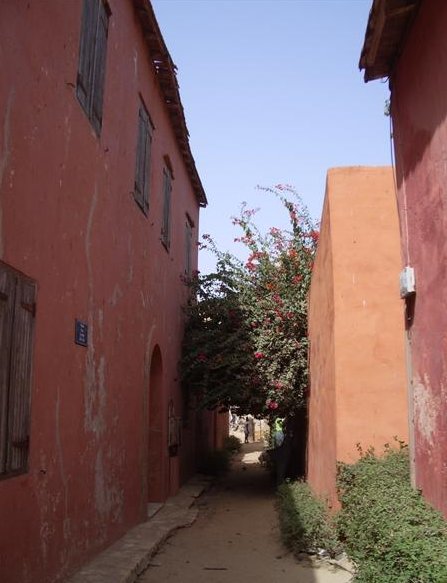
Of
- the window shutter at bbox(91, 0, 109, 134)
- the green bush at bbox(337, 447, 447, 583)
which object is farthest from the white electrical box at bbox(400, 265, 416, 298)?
the window shutter at bbox(91, 0, 109, 134)

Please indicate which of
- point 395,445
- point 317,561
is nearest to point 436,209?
point 395,445

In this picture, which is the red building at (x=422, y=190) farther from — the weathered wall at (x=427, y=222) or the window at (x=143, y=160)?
the window at (x=143, y=160)

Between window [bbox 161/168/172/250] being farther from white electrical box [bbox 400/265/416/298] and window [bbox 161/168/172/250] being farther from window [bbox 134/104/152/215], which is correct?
white electrical box [bbox 400/265/416/298]

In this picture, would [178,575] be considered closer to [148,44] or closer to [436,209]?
[436,209]

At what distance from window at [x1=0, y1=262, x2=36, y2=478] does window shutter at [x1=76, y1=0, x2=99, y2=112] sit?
2303mm

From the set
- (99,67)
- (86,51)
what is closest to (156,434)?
(99,67)

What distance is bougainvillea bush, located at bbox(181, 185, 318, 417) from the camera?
11.1 m

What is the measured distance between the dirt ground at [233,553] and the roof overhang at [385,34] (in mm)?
5018

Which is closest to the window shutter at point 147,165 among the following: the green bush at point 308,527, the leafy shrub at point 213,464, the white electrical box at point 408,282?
the white electrical box at point 408,282

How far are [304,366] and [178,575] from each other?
502 centimetres

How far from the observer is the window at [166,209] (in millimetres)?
10893

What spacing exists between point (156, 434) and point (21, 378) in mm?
6224

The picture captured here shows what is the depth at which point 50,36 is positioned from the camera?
4.99m

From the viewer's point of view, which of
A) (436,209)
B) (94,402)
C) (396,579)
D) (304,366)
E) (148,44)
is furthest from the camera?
(304,366)
